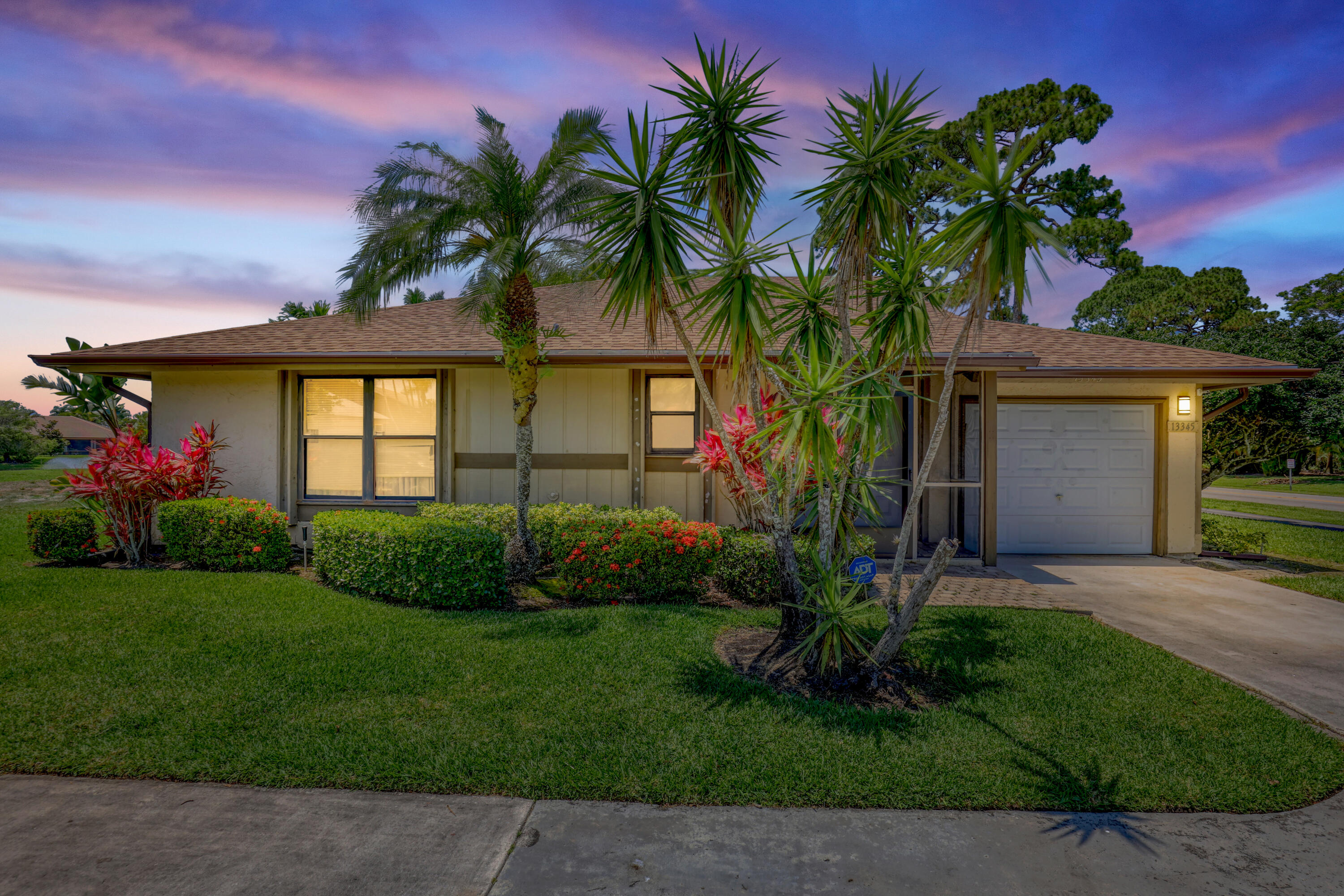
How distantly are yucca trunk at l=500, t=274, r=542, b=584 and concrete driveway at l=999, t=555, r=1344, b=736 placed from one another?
21.5 ft

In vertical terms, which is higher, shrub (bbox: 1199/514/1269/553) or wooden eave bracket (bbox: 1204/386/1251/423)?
wooden eave bracket (bbox: 1204/386/1251/423)

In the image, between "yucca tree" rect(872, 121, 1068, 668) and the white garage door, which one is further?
the white garage door

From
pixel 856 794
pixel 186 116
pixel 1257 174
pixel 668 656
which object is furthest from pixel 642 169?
pixel 1257 174

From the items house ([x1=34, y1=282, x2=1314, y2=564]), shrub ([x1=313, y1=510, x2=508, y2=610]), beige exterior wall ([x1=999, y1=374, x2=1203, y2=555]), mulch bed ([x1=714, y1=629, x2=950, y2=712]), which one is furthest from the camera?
beige exterior wall ([x1=999, y1=374, x2=1203, y2=555])

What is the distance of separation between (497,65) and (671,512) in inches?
246

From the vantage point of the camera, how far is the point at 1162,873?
9.16 ft

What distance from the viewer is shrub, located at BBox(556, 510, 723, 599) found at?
678 cm

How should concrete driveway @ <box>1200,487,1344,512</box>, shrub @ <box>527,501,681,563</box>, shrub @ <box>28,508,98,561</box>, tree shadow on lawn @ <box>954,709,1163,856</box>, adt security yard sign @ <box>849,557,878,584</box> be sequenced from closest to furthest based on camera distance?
tree shadow on lawn @ <box>954,709,1163,856</box> → adt security yard sign @ <box>849,557,878,584</box> → shrub @ <box>527,501,681,563</box> → shrub @ <box>28,508,98,561</box> → concrete driveway @ <box>1200,487,1344,512</box>

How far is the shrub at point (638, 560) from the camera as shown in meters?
6.78

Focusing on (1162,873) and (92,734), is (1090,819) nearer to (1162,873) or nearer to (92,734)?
(1162,873)

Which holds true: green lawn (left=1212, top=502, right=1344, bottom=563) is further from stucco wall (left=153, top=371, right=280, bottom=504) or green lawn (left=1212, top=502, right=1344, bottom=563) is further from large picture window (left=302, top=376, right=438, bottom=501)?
stucco wall (left=153, top=371, right=280, bottom=504)

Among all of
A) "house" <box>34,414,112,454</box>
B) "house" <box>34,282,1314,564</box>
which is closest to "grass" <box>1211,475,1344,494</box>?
"house" <box>34,282,1314,564</box>

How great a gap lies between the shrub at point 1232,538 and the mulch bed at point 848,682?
9150 millimetres

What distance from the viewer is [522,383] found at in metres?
7.93
